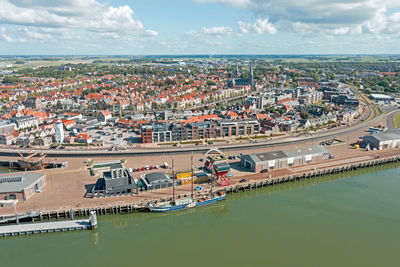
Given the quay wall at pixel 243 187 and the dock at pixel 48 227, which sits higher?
the quay wall at pixel 243 187

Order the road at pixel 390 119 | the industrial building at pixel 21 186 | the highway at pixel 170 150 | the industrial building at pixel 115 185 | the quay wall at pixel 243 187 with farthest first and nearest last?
the road at pixel 390 119 < the highway at pixel 170 150 < the industrial building at pixel 115 185 < the industrial building at pixel 21 186 < the quay wall at pixel 243 187

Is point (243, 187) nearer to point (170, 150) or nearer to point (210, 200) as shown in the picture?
point (210, 200)

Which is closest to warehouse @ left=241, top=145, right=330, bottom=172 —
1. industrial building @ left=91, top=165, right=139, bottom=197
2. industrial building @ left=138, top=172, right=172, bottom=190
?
industrial building @ left=138, top=172, right=172, bottom=190

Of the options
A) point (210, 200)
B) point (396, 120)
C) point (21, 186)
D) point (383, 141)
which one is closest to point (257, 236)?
point (210, 200)

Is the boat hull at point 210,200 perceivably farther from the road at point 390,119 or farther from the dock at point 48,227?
the road at point 390,119

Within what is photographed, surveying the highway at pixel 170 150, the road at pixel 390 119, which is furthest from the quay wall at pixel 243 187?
the road at pixel 390 119

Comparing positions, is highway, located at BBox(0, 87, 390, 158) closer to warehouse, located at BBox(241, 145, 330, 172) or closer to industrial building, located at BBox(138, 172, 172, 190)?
warehouse, located at BBox(241, 145, 330, 172)
